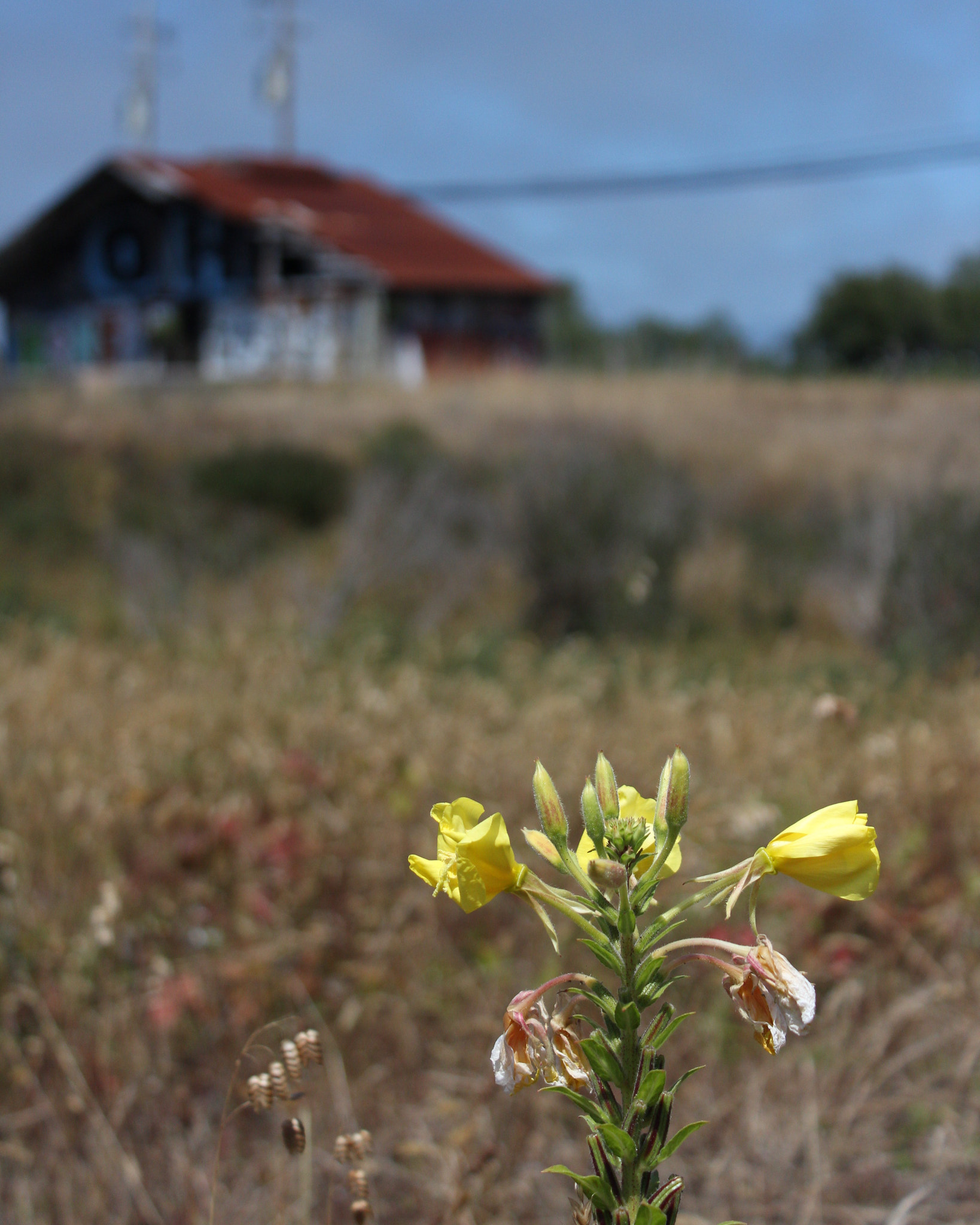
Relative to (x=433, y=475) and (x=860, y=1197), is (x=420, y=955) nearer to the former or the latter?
(x=860, y=1197)

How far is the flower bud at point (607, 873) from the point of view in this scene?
2.89 ft

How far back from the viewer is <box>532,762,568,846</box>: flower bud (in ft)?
3.17

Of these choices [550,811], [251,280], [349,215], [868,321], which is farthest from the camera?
[349,215]

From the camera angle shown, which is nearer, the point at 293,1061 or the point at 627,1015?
the point at 627,1015

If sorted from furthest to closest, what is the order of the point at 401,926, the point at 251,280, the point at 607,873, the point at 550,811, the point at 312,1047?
1. the point at 251,280
2. the point at 401,926
3. the point at 312,1047
4. the point at 550,811
5. the point at 607,873

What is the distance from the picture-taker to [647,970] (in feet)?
3.09

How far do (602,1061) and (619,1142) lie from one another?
64 millimetres

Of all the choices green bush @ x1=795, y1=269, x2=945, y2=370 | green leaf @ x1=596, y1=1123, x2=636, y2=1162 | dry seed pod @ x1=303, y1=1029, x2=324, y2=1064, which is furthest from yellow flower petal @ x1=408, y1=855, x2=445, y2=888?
green bush @ x1=795, y1=269, x2=945, y2=370

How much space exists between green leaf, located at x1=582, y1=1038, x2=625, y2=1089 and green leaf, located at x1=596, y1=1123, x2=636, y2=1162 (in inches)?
1.4

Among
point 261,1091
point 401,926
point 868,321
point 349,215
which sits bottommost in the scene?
point 401,926

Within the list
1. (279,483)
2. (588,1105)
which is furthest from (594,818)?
(279,483)

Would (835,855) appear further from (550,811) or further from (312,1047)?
(312,1047)

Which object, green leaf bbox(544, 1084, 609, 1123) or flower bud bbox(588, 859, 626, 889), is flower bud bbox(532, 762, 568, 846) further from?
green leaf bbox(544, 1084, 609, 1123)

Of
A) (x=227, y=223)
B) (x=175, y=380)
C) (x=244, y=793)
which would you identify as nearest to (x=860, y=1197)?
(x=244, y=793)
